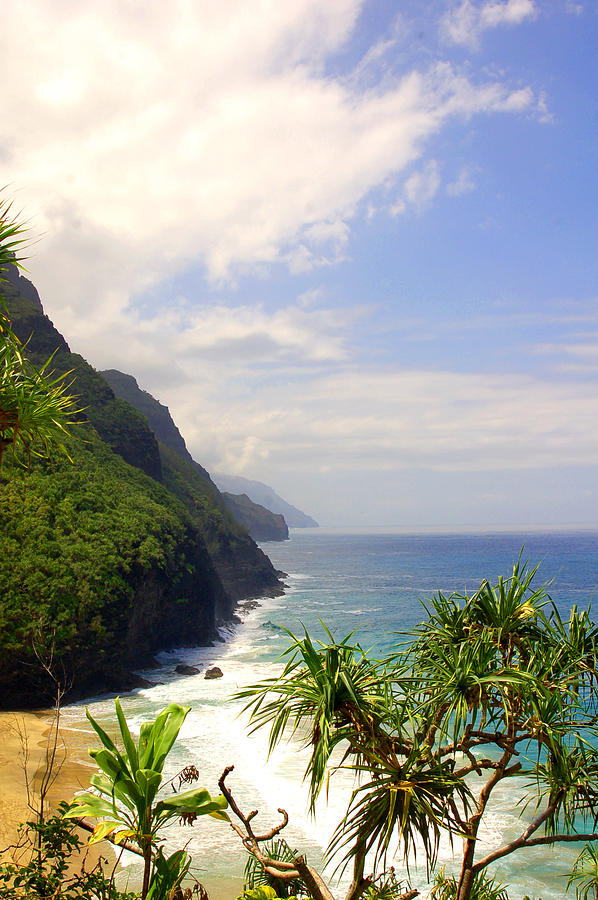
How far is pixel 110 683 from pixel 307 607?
34.7m

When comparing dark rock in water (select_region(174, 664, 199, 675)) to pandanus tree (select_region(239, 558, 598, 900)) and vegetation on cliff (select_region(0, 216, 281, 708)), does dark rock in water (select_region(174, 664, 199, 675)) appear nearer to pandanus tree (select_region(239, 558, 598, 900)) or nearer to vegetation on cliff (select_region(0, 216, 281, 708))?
vegetation on cliff (select_region(0, 216, 281, 708))

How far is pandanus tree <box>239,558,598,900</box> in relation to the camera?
458cm

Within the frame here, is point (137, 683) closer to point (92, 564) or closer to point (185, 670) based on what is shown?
point (185, 670)

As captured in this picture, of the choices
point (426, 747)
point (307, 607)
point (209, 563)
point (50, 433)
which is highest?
point (50, 433)

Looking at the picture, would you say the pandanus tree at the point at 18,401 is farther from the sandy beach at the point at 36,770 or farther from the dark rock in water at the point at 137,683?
the dark rock in water at the point at 137,683

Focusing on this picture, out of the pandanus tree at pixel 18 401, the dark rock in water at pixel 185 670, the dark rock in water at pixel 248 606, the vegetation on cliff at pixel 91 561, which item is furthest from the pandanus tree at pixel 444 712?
the dark rock in water at pixel 248 606

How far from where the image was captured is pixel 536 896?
47.0 feet

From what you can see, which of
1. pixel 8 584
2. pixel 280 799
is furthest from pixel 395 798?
pixel 8 584

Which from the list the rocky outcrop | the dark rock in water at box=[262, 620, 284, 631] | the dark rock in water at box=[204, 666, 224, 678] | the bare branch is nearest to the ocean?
the dark rock in water at box=[262, 620, 284, 631]

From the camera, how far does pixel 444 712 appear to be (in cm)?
568

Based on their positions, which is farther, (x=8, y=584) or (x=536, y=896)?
(x=8, y=584)

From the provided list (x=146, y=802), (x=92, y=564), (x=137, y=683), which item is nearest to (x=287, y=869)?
(x=146, y=802)

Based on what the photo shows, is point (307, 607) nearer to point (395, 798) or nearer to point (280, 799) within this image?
point (280, 799)

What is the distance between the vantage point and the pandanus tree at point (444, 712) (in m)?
4.58
